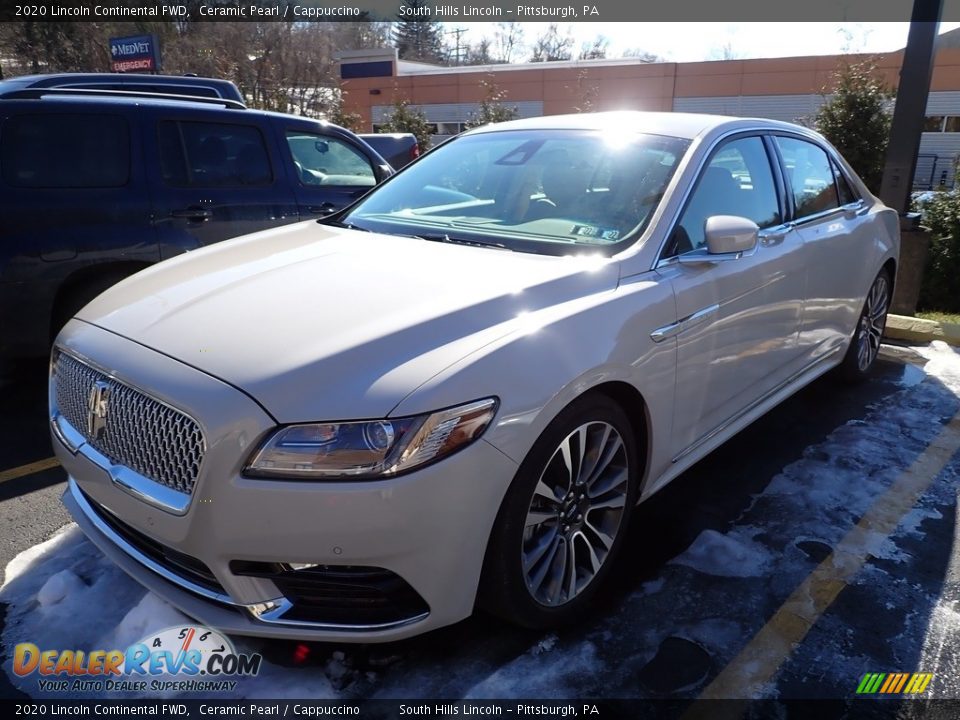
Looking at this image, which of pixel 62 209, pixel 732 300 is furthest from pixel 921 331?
pixel 62 209

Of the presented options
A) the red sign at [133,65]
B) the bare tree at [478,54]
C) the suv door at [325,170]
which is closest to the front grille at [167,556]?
the suv door at [325,170]

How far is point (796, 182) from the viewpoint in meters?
4.02

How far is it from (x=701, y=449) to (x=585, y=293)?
1.09 m

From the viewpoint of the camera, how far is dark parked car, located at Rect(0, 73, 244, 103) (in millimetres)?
5875

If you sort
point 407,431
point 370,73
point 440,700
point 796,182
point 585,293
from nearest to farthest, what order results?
point 407,431 < point 440,700 < point 585,293 < point 796,182 < point 370,73

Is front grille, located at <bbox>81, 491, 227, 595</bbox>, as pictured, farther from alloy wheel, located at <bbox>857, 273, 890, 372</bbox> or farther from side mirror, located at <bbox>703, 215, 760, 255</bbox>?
alloy wheel, located at <bbox>857, 273, 890, 372</bbox>

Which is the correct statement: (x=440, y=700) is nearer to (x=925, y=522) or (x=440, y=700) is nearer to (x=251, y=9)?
(x=925, y=522)

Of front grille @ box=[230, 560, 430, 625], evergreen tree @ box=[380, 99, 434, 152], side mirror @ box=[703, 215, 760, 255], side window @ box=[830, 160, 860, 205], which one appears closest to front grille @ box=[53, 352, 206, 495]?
front grille @ box=[230, 560, 430, 625]

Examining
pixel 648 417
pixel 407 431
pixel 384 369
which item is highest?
pixel 384 369

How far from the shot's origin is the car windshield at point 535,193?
2975mm

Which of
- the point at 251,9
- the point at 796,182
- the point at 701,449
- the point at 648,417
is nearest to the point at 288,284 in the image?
the point at 648,417

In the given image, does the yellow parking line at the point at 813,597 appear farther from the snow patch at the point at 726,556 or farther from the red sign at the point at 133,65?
the red sign at the point at 133,65

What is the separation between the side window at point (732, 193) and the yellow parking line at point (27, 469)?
324 centimetres

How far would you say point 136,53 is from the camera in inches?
690
